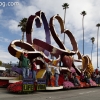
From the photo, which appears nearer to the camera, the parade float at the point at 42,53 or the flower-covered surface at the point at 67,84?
the parade float at the point at 42,53

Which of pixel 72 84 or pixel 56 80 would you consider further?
pixel 72 84

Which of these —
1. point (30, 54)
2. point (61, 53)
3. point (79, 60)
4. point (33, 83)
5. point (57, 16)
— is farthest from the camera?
point (79, 60)

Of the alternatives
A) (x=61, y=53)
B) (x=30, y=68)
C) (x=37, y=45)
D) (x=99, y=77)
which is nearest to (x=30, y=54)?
(x=30, y=68)

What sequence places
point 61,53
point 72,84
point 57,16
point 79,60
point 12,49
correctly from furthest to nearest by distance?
1. point 79,60
2. point 57,16
3. point 61,53
4. point 72,84
5. point 12,49

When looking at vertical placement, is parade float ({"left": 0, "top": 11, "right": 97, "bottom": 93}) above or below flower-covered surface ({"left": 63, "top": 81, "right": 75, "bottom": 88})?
above

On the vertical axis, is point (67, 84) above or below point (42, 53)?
below

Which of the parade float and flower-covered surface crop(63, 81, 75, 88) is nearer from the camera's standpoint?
the parade float

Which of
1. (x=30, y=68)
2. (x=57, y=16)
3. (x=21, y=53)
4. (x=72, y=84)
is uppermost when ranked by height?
(x=57, y=16)

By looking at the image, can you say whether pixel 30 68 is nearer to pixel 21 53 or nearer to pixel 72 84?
pixel 21 53

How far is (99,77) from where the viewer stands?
1980cm

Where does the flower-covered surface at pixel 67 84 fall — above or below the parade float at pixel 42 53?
below

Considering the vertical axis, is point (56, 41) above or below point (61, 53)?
above

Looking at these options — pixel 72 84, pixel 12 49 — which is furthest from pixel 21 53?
pixel 72 84

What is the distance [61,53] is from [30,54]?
369cm
